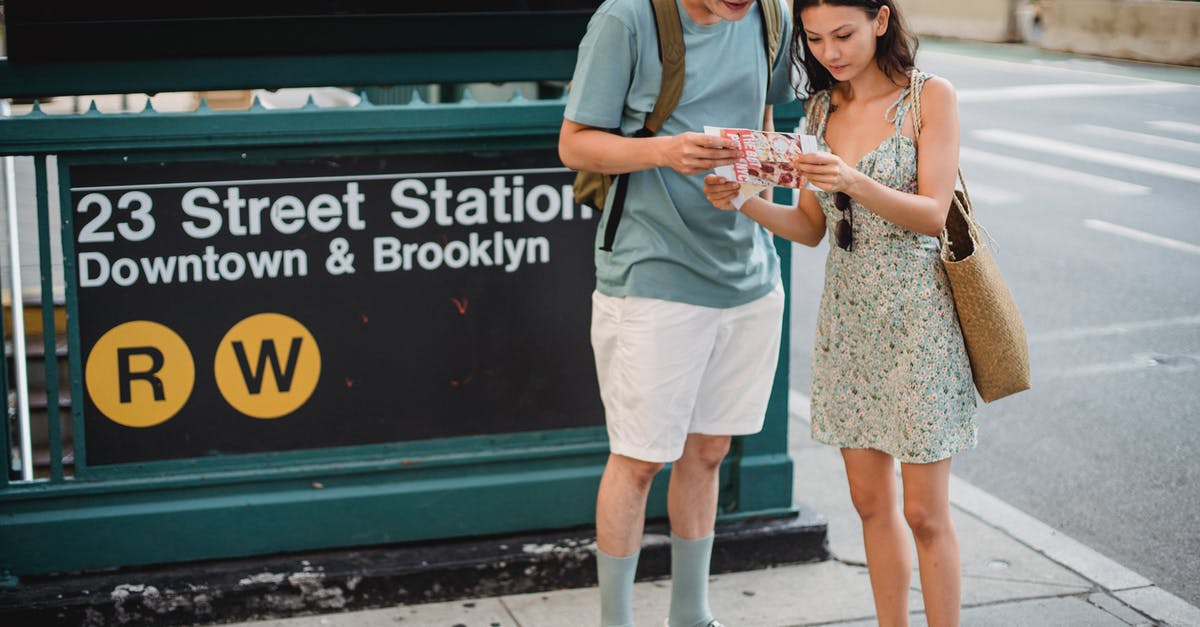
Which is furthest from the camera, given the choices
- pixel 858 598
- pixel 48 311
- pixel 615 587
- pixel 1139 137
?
pixel 1139 137

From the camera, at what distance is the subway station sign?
3719 millimetres

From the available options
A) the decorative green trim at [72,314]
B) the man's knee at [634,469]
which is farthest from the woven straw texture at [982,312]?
the decorative green trim at [72,314]

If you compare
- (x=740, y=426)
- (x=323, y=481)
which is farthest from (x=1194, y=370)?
(x=323, y=481)

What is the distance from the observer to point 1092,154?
13172mm

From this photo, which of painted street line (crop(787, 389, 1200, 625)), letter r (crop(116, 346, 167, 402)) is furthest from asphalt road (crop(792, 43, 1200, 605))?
letter r (crop(116, 346, 167, 402))

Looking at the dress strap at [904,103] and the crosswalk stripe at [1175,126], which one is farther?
the crosswalk stripe at [1175,126]

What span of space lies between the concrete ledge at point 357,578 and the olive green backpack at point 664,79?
1.16 metres

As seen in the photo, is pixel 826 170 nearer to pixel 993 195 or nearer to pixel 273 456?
pixel 273 456

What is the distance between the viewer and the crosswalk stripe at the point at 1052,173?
38.2 ft

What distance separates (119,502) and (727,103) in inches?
80.1

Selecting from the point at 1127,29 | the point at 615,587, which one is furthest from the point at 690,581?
the point at 1127,29

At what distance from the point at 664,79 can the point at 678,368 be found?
70cm

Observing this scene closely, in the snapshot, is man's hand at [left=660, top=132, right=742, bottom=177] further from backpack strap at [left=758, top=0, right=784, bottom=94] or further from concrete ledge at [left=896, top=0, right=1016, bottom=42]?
concrete ledge at [left=896, top=0, right=1016, bottom=42]

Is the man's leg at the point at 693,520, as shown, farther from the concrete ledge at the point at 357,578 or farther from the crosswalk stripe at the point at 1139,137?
the crosswalk stripe at the point at 1139,137
